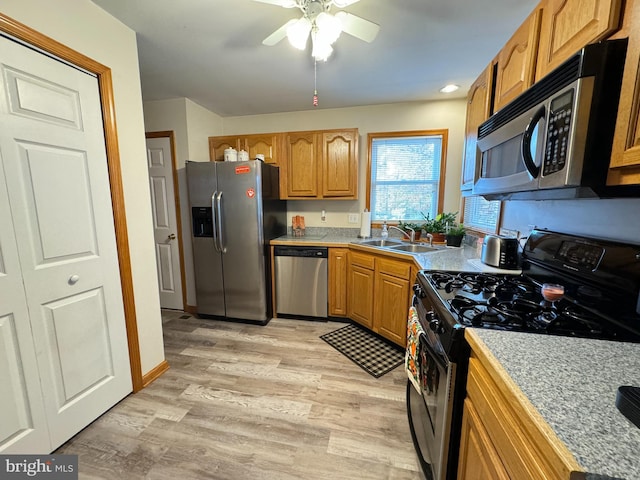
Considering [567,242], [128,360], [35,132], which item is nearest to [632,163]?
[567,242]

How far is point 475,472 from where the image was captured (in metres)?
0.78

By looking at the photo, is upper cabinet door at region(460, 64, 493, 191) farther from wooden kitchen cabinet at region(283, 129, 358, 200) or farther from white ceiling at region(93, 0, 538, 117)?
wooden kitchen cabinet at region(283, 129, 358, 200)

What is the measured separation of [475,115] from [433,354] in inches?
65.8

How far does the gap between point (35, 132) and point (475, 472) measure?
89.1 inches

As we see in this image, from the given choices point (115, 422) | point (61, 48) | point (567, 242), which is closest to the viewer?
point (567, 242)

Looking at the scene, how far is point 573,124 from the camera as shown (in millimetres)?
784

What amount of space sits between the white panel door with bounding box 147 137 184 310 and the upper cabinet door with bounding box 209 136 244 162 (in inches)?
17.5

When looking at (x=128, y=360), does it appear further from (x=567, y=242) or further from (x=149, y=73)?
(x=567, y=242)

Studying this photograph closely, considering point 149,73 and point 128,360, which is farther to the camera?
point 149,73

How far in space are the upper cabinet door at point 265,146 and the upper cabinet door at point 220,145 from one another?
0.41 ft

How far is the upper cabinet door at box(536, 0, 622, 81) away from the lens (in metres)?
0.77

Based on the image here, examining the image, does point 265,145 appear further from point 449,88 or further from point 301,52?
point 449,88

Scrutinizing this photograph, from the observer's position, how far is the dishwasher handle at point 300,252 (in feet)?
8.96

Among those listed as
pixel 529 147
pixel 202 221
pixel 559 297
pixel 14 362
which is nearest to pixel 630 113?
pixel 529 147
